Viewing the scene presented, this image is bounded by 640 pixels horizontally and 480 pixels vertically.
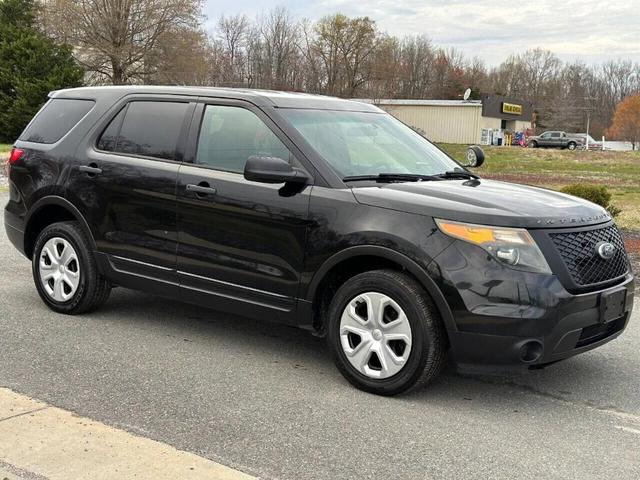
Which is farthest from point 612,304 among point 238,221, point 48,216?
point 48,216

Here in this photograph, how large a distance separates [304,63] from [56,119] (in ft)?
259

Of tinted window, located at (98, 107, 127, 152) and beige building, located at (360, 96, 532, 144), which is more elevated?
beige building, located at (360, 96, 532, 144)

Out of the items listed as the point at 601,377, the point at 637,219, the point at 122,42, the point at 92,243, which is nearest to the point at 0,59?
the point at 122,42

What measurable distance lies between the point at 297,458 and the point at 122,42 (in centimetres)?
4566

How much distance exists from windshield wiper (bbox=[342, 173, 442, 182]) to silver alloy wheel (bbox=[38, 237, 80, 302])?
8.16ft

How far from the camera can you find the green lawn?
1933 centimetres

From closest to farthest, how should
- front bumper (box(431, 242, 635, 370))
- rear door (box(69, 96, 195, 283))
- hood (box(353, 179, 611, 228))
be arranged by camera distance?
front bumper (box(431, 242, 635, 370)) → hood (box(353, 179, 611, 228)) → rear door (box(69, 96, 195, 283))

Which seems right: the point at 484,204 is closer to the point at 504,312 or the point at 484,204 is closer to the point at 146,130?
the point at 504,312

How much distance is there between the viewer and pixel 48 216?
19.8 ft

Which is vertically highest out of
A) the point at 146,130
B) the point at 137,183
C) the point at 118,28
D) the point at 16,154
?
the point at 118,28

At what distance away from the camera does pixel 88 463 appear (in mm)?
3250

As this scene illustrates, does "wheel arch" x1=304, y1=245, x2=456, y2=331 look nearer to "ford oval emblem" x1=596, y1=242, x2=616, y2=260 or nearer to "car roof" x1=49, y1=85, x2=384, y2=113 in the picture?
"ford oval emblem" x1=596, y1=242, x2=616, y2=260

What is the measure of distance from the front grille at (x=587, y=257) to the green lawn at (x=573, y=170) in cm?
898

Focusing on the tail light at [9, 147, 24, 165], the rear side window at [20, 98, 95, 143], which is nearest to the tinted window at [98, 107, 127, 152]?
the rear side window at [20, 98, 95, 143]
